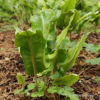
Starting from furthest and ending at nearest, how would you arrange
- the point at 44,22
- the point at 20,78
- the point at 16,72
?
the point at 16,72 < the point at 44,22 < the point at 20,78

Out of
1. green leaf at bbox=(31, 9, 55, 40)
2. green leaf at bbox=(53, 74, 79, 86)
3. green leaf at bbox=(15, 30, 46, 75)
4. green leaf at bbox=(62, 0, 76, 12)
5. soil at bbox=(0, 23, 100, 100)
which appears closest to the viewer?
green leaf at bbox=(15, 30, 46, 75)

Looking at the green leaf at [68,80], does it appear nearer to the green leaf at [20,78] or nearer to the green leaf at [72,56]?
the green leaf at [72,56]

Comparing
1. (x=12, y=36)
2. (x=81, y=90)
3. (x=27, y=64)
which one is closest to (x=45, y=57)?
(x=27, y=64)

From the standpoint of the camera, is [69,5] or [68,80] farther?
[69,5]

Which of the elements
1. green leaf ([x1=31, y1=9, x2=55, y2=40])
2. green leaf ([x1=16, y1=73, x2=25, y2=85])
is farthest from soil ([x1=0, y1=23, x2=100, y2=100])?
green leaf ([x1=31, y1=9, x2=55, y2=40])

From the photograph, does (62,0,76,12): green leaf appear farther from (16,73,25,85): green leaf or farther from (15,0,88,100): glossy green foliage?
(16,73,25,85): green leaf

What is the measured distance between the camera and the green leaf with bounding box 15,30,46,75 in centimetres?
103

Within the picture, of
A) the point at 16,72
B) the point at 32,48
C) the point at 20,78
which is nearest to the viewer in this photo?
the point at 32,48

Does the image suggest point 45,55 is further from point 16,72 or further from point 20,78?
point 16,72

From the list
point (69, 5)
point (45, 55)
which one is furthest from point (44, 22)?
point (69, 5)

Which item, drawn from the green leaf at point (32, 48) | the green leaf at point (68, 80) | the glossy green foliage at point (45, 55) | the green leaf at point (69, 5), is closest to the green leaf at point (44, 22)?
the glossy green foliage at point (45, 55)

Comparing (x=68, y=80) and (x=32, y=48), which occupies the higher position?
(x=32, y=48)

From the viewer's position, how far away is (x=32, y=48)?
111 cm

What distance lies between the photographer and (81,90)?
1498 mm
